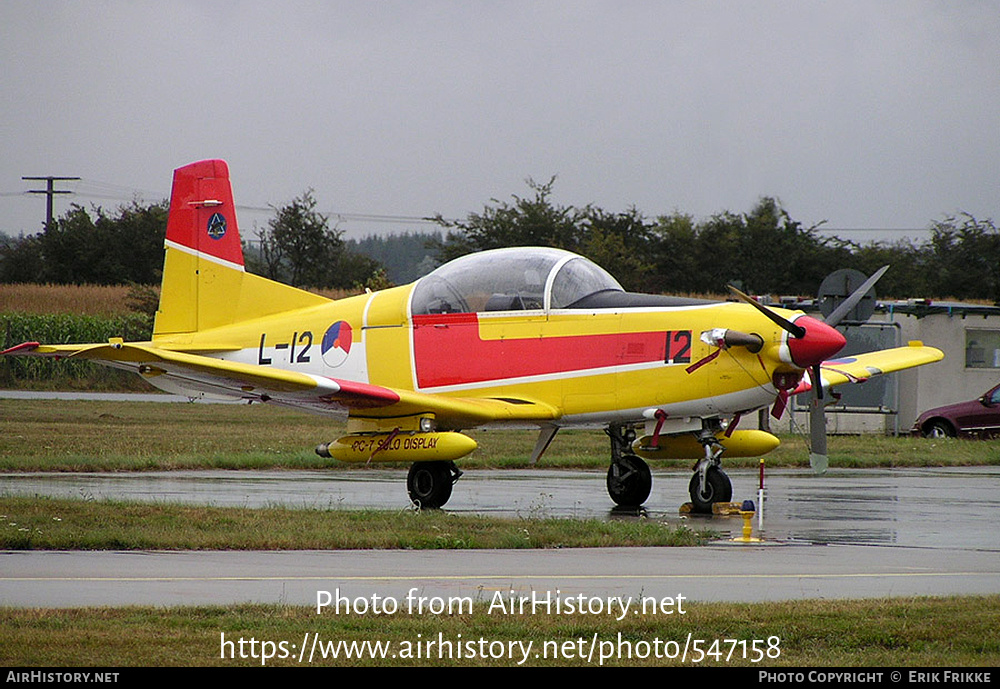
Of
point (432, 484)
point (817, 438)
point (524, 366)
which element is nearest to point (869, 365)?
point (817, 438)

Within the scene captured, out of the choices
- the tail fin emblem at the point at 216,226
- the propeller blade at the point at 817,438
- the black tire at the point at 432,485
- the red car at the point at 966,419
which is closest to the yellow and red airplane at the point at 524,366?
the black tire at the point at 432,485

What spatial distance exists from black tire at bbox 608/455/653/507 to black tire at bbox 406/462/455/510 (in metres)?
1.98

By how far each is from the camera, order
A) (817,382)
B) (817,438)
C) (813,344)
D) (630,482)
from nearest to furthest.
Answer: (813,344) → (817,382) → (630,482) → (817,438)

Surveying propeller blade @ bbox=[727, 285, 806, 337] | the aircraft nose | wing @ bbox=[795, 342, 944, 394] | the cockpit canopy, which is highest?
the cockpit canopy

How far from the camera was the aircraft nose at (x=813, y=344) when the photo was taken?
13070 millimetres

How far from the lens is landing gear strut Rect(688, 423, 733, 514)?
14008 mm

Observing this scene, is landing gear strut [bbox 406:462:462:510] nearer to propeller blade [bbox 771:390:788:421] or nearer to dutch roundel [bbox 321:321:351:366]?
dutch roundel [bbox 321:321:351:366]

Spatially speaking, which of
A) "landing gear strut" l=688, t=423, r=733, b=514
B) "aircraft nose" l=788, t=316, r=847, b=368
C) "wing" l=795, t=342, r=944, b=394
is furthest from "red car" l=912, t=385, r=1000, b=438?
"aircraft nose" l=788, t=316, r=847, b=368

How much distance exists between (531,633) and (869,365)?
12.5 meters

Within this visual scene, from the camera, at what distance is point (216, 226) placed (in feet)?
57.8

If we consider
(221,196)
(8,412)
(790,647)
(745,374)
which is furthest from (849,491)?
(8,412)

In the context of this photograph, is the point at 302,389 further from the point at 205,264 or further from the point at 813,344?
the point at 813,344

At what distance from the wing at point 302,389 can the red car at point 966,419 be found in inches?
677

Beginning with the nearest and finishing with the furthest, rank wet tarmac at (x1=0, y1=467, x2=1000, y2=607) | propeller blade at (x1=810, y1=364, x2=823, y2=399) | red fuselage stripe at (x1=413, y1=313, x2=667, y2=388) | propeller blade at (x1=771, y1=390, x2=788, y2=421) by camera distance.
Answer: wet tarmac at (x1=0, y1=467, x2=1000, y2=607)
propeller blade at (x1=771, y1=390, x2=788, y2=421)
red fuselage stripe at (x1=413, y1=313, x2=667, y2=388)
propeller blade at (x1=810, y1=364, x2=823, y2=399)
